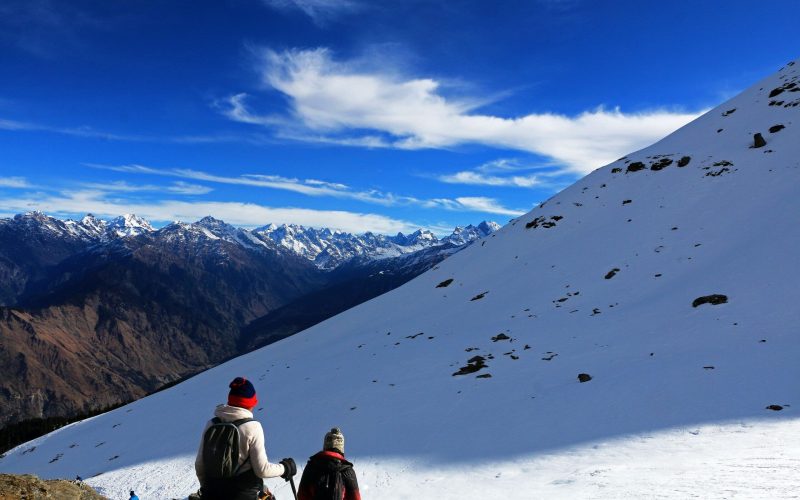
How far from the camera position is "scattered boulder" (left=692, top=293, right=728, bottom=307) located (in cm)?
2502

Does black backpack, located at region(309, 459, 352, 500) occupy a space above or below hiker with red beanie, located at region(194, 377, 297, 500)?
below

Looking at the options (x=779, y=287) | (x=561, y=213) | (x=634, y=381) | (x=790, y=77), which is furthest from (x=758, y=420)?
(x=790, y=77)

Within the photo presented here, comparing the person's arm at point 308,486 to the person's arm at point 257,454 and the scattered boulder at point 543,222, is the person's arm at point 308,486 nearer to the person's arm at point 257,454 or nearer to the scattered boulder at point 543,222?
the person's arm at point 257,454

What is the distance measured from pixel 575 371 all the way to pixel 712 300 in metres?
10.5

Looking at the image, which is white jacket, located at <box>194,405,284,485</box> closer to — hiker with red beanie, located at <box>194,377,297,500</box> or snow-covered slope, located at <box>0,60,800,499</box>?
hiker with red beanie, located at <box>194,377,297,500</box>

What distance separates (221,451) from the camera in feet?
18.7

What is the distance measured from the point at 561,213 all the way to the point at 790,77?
134ft

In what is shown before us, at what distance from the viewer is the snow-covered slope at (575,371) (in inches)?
527

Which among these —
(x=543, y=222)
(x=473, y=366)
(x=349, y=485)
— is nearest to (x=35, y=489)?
(x=349, y=485)

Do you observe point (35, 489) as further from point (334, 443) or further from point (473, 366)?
point (473, 366)

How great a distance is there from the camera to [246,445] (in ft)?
19.0

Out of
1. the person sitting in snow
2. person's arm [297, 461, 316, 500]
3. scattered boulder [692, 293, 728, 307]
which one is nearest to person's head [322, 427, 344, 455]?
the person sitting in snow

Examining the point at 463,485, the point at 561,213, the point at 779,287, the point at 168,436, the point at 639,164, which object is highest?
the point at 639,164

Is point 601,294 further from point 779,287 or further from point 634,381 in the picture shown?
point 634,381
